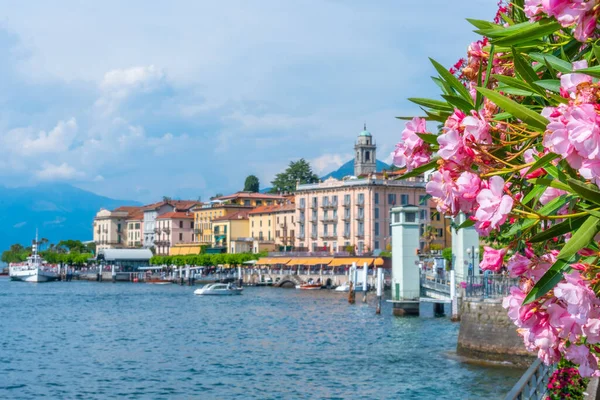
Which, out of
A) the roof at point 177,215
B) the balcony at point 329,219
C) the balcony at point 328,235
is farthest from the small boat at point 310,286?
the roof at point 177,215

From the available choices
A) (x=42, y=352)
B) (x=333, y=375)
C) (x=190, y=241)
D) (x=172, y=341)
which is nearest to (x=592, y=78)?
(x=333, y=375)

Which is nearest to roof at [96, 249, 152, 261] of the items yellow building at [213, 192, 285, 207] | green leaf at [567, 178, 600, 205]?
yellow building at [213, 192, 285, 207]

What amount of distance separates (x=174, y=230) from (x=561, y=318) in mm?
140593

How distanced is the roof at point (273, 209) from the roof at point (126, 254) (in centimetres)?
2574

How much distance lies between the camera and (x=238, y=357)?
1219 inches

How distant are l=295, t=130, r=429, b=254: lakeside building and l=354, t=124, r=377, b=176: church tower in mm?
11737

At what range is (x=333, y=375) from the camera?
84.8 feet

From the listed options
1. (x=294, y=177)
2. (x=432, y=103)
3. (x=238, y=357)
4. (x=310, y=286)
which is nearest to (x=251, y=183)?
(x=294, y=177)

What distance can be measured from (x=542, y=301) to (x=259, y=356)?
93.1 ft

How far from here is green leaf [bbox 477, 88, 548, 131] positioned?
2916 millimetres

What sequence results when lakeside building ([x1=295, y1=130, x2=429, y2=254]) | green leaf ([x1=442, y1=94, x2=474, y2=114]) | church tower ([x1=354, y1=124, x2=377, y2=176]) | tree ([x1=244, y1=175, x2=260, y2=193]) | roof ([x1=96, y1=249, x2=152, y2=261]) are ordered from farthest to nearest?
tree ([x1=244, y1=175, x2=260, y2=193])
roof ([x1=96, y1=249, x2=152, y2=261])
church tower ([x1=354, y1=124, x2=377, y2=176])
lakeside building ([x1=295, y1=130, x2=429, y2=254])
green leaf ([x1=442, y1=94, x2=474, y2=114])

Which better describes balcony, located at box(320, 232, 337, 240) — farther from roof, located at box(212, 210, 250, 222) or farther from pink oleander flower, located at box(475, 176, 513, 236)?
pink oleander flower, located at box(475, 176, 513, 236)

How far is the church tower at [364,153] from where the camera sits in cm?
12295

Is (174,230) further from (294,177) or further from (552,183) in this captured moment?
(552,183)
